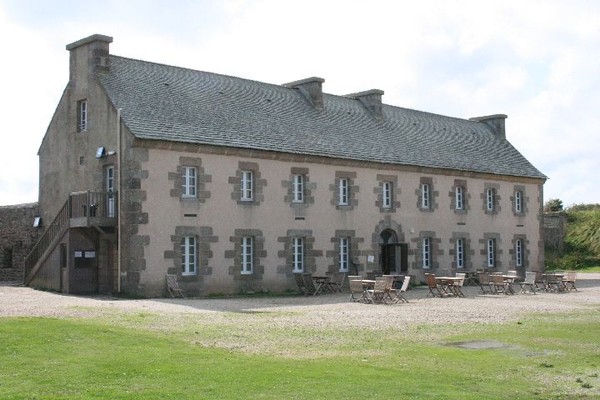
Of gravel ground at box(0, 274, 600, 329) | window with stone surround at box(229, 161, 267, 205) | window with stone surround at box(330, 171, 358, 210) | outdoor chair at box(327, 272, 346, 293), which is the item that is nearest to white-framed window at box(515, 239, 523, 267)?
gravel ground at box(0, 274, 600, 329)

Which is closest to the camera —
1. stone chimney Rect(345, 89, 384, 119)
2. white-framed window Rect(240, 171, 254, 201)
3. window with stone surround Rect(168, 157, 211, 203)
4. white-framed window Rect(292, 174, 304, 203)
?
window with stone surround Rect(168, 157, 211, 203)

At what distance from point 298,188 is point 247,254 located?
10.5 ft

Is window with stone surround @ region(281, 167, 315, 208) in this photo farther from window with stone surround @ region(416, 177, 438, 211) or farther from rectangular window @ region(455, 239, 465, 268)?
rectangular window @ region(455, 239, 465, 268)

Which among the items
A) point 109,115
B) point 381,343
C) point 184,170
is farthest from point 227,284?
point 381,343

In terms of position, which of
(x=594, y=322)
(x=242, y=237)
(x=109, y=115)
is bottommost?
(x=594, y=322)

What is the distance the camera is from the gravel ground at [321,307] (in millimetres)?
16812

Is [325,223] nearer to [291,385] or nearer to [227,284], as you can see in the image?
[227,284]

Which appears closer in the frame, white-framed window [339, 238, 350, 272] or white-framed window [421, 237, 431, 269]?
white-framed window [339, 238, 350, 272]

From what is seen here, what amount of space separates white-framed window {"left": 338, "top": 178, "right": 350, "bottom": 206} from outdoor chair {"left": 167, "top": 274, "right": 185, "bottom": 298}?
768cm

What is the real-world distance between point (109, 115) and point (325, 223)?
8281 millimetres

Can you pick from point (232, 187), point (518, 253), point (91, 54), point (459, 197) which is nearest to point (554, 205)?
point (518, 253)

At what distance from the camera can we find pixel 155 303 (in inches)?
831

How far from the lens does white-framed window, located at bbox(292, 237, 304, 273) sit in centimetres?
2730

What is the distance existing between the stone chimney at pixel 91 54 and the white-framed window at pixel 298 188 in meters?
7.22
